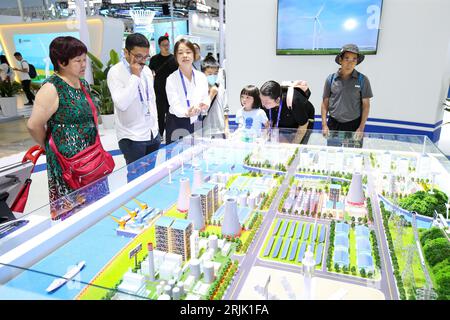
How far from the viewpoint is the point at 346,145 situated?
2631 millimetres

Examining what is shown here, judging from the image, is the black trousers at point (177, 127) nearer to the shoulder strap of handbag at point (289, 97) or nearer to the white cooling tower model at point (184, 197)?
the shoulder strap of handbag at point (289, 97)

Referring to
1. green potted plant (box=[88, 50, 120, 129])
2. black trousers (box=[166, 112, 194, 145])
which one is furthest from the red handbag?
green potted plant (box=[88, 50, 120, 129])

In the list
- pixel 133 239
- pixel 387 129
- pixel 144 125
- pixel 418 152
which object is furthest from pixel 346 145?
pixel 387 129

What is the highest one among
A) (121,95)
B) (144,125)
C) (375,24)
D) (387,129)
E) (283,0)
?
(283,0)

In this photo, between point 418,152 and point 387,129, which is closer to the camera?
point 418,152

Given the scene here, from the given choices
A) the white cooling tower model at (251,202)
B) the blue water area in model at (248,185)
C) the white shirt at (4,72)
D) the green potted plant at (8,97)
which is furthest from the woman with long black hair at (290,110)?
the white shirt at (4,72)

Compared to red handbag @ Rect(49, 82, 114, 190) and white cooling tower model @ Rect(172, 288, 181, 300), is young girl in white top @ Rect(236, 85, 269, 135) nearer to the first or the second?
red handbag @ Rect(49, 82, 114, 190)

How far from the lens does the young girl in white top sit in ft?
9.56

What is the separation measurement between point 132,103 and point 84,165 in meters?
0.62

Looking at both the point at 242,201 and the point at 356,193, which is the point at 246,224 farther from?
the point at 356,193

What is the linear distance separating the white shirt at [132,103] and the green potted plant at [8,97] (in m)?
7.35

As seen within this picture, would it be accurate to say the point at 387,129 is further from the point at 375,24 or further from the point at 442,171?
the point at 442,171

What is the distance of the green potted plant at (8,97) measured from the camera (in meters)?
8.23

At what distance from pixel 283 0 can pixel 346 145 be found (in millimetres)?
3159
